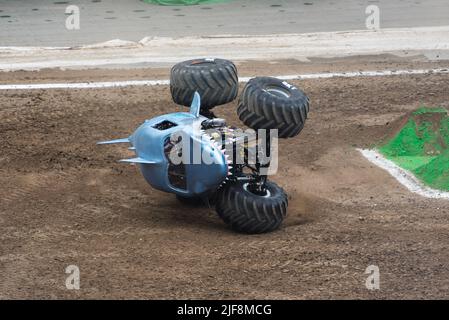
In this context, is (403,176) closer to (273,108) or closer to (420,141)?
(420,141)

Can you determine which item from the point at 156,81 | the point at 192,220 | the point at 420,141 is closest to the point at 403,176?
the point at 420,141

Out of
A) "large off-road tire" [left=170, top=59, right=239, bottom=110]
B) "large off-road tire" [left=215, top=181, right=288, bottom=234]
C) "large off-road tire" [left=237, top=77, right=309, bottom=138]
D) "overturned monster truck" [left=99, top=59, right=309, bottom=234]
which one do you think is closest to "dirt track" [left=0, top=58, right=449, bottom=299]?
"large off-road tire" [left=215, top=181, right=288, bottom=234]

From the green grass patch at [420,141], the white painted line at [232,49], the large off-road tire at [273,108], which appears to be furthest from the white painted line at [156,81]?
the large off-road tire at [273,108]

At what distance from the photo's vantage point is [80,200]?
33.3ft

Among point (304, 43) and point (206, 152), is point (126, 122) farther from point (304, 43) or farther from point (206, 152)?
point (304, 43)

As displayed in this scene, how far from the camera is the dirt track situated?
775 cm

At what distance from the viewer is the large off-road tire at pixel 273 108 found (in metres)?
9.02

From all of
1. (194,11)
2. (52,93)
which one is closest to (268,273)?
(52,93)

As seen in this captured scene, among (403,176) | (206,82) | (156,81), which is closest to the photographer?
(206,82)

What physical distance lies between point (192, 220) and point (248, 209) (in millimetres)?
977

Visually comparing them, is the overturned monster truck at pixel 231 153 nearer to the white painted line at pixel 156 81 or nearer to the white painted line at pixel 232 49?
the white painted line at pixel 156 81

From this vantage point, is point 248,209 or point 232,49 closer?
point 248,209

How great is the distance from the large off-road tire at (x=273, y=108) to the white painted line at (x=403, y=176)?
7.46 ft

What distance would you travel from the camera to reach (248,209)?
9031 millimetres
